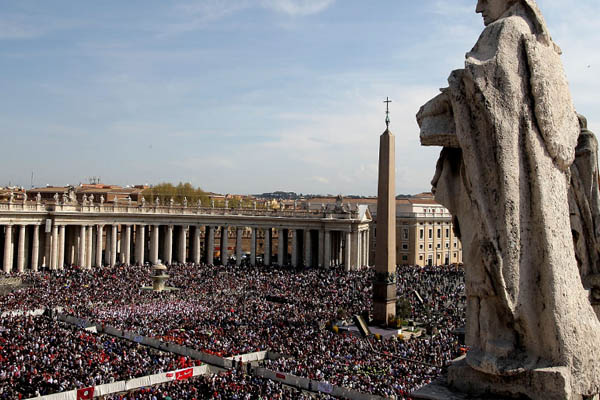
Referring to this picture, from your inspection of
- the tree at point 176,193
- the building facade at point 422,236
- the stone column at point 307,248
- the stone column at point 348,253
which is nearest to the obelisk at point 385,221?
the stone column at point 348,253

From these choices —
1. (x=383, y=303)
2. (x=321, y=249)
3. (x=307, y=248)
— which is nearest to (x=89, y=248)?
(x=307, y=248)

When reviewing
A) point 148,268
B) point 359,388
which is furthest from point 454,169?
point 148,268

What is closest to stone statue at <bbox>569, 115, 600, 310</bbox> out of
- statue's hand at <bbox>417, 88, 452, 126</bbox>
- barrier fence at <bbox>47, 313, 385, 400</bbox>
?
statue's hand at <bbox>417, 88, 452, 126</bbox>

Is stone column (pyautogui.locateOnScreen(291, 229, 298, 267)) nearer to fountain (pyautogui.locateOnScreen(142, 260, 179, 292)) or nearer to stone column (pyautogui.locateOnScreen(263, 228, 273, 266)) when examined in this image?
stone column (pyautogui.locateOnScreen(263, 228, 273, 266))

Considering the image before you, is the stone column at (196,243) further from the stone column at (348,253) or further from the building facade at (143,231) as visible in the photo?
the stone column at (348,253)

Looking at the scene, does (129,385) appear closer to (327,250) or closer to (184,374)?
(184,374)

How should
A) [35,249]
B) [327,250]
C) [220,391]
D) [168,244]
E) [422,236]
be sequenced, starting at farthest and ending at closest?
[422,236] < [168,244] < [327,250] < [35,249] < [220,391]
